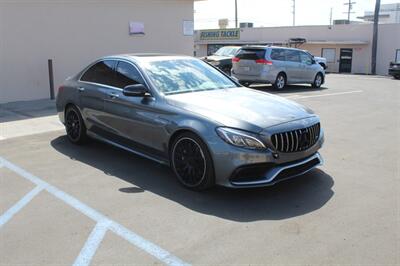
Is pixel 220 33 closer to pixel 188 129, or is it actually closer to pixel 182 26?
pixel 182 26

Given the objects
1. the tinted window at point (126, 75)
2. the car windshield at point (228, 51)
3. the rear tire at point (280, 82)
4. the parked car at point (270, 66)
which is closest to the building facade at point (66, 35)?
the parked car at point (270, 66)

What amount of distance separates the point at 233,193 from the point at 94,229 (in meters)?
1.68

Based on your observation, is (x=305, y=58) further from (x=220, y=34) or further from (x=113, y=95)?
(x=220, y=34)

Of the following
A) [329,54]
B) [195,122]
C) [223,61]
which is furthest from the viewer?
[329,54]

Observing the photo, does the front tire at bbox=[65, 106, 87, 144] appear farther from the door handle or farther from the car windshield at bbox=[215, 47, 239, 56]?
the car windshield at bbox=[215, 47, 239, 56]

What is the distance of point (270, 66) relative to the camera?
53.7ft

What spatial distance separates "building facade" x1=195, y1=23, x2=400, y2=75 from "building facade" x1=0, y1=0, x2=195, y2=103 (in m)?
24.5

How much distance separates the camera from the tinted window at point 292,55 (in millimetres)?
17172

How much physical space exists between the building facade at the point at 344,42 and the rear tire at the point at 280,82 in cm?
2182

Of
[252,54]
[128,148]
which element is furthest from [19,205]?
[252,54]

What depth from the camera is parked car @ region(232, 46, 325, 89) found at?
16.4 m

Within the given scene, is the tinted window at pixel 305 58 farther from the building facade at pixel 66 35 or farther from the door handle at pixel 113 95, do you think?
the door handle at pixel 113 95

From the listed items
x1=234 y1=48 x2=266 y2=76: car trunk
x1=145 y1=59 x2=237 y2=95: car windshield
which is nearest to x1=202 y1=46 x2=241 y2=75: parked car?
x1=234 y1=48 x2=266 y2=76: car trunk

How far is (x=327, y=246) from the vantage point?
12.4ft
